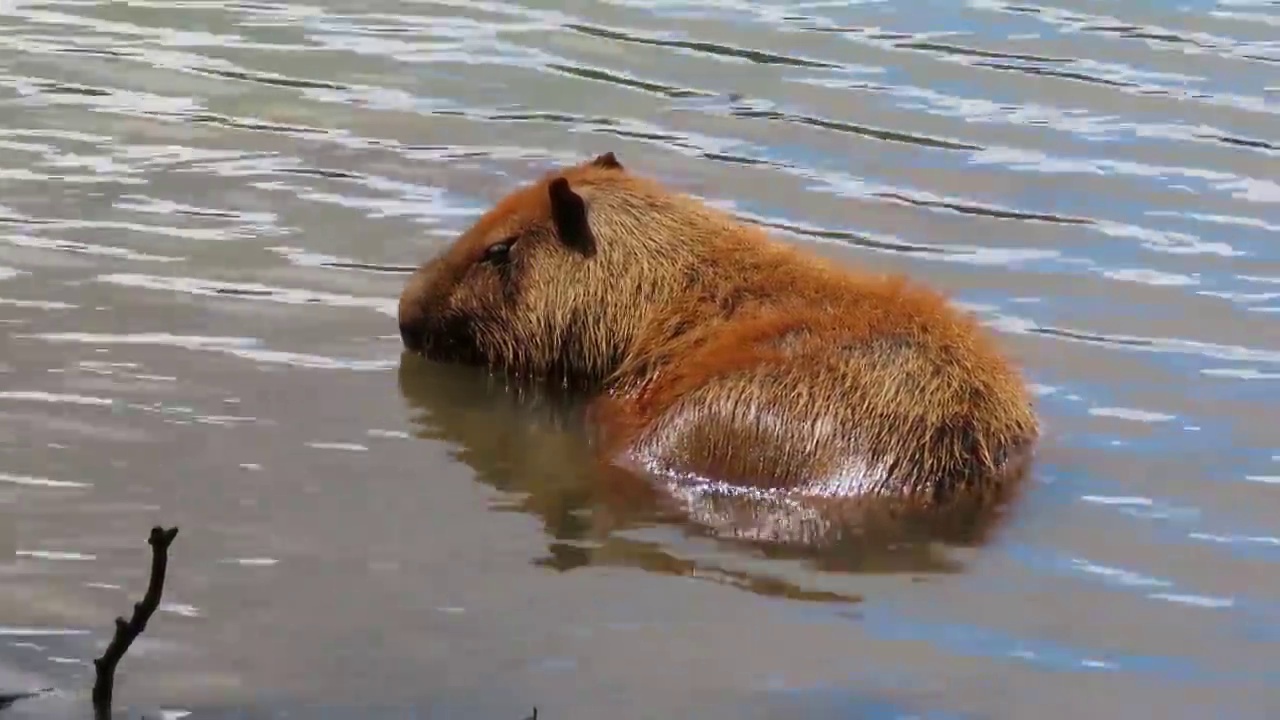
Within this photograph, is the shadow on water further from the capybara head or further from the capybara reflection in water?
Result: the capybara head

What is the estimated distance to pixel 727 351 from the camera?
22.3 ft

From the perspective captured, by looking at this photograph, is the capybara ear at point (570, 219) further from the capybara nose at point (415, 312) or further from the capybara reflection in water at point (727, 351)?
the capybara nose at point (415, 312)

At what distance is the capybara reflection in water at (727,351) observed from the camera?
6.42 m

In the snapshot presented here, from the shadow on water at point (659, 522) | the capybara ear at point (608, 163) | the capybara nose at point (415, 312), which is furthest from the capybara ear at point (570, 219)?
the shadow on water at point (659, 522)

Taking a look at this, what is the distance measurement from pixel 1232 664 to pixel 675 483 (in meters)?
1.79

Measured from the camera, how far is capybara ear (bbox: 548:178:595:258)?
7623mm

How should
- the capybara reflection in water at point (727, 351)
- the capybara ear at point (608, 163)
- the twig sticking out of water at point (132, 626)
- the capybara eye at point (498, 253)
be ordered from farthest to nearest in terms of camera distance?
the capybara ear at point (608, 163)
the capybara eye at point (498, 253)
the capybara reflection in water at point (727, 351)
the twig sticking out of water at point (132, 626)

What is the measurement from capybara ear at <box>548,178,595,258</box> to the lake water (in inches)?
24.7

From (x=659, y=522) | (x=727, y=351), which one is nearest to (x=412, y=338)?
(x=727, y=351)

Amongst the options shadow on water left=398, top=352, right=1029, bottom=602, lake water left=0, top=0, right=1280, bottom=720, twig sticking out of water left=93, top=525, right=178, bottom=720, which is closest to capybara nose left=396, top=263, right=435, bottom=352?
lake water left=0, top=0, right=1280, bottom=720

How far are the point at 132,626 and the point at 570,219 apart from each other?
3721 millimetres

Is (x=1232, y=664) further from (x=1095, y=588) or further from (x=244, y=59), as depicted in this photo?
(x=244, y=59)

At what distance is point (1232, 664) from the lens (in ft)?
17.9

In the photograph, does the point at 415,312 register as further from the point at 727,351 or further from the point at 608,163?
the point at 727,351
